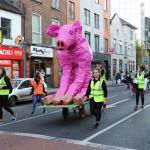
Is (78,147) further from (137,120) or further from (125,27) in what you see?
(125,27)

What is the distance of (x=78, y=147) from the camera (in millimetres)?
8406

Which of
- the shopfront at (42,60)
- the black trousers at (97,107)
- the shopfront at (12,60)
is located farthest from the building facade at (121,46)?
the black trousers at (97,107)

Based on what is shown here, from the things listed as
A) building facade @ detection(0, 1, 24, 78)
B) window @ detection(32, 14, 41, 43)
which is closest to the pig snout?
building facade @ detection(0, 1, 24, 78)

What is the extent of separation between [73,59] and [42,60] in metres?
18.8

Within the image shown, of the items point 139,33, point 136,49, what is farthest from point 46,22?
point 139,33

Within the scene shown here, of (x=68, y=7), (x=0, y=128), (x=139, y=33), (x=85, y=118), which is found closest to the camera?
(x=0, y=128)

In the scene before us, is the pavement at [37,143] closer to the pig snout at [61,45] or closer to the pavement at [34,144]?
the pavement at [34,144]

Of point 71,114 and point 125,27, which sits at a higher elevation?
point 125,27

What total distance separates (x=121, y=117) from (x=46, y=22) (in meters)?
20.7

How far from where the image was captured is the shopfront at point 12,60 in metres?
26.8

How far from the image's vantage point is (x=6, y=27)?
1091 inches

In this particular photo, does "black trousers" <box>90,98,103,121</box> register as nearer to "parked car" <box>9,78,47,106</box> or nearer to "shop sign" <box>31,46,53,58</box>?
"parked car" <box>9,78,47,106</box>

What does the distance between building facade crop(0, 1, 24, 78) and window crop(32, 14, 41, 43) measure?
2.15 meters

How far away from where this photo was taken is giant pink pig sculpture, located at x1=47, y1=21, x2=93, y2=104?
13.2 metres
